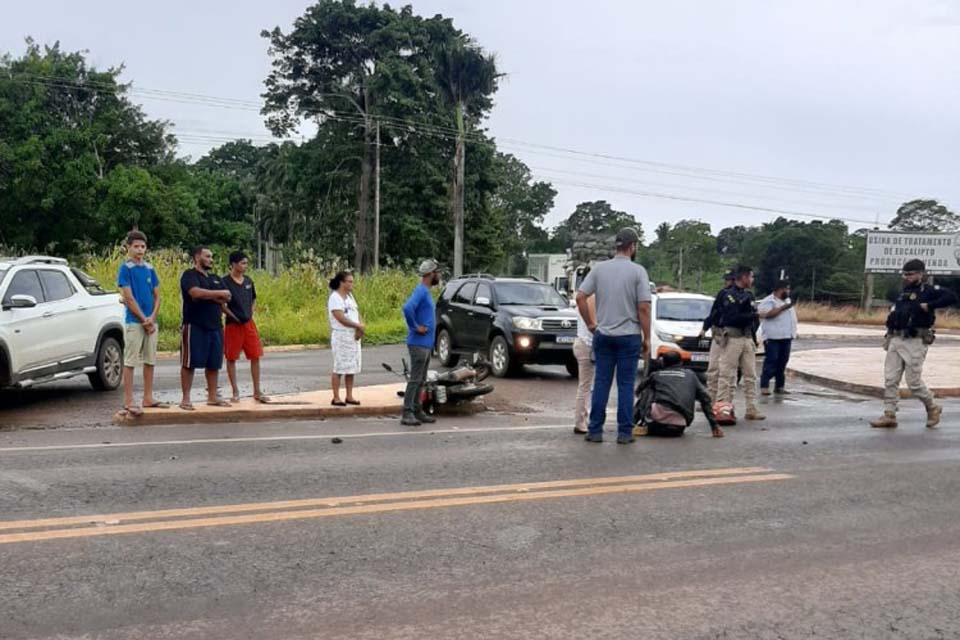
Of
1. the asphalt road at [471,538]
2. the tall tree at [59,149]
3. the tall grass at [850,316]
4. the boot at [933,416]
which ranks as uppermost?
the tall tree at [59,149]

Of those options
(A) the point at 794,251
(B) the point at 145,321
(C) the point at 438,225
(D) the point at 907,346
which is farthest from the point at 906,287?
(A) the point at 794,251

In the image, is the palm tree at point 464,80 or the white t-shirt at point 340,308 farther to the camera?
the palm tree at point 464,80

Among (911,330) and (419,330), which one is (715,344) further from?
(419,330)

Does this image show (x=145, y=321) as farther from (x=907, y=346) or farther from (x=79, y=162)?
(x=79, y=162)

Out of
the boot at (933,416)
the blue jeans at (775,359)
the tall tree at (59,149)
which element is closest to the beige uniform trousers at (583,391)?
the boot at (933,416)

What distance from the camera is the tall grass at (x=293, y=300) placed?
2238cm

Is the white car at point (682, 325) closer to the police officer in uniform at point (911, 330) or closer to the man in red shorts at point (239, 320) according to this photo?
the police officer in uniform at point (911, 330)

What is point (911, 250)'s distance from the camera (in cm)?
4094

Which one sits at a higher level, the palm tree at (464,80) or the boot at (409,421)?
the palm tree at (464,80)

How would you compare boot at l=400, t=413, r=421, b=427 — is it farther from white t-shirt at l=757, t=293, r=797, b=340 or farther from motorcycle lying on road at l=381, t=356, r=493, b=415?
white t-shirt at l=757, t=293, r=797, b=340

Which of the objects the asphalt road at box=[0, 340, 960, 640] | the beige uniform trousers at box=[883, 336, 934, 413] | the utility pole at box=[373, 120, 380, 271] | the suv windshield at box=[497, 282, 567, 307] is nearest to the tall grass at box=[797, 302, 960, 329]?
the utility pole at box=[373, 120, 380, 271]

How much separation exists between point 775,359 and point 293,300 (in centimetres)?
1560

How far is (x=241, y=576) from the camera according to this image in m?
4.70

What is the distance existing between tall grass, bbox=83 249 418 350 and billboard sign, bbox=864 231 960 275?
22715 millimetres
